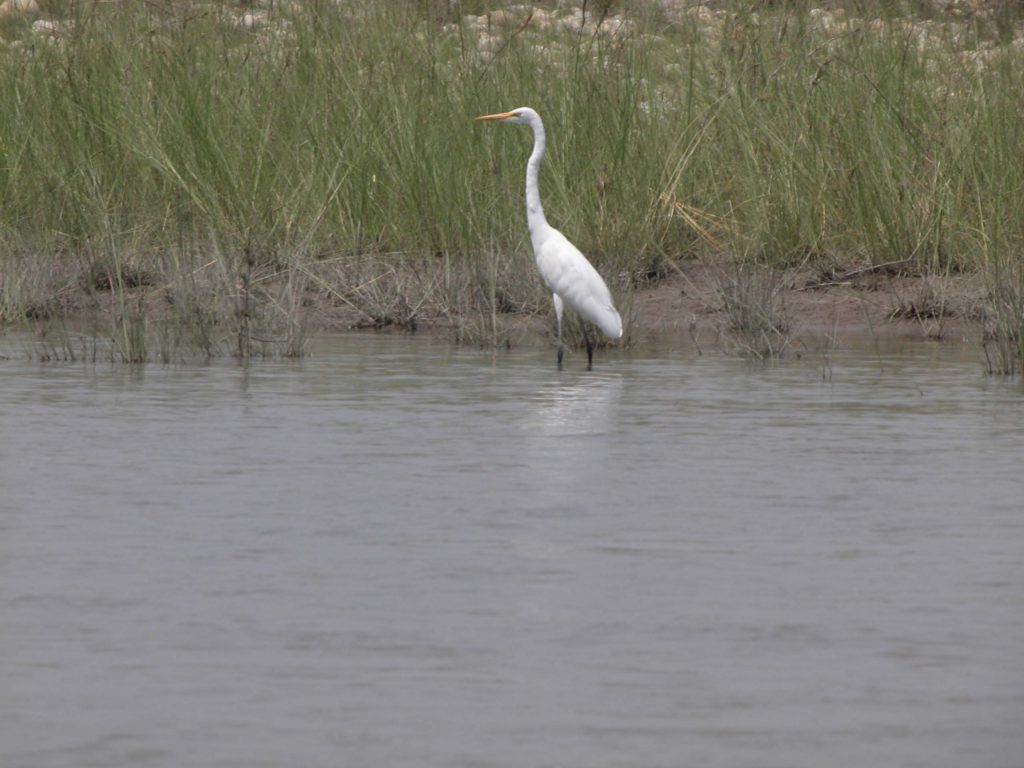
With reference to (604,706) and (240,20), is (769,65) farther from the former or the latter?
(604,706)

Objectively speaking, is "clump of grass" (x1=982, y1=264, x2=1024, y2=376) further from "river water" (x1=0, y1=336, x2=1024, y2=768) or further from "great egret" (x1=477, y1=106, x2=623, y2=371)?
"great egret" (x1=477, y1=106, x2=623, y2=371)

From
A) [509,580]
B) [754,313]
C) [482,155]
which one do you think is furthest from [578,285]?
[509,580]

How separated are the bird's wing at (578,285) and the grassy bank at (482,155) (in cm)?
48

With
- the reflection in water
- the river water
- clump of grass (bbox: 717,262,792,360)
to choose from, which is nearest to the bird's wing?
clump of grass (bbox: 717,262,792,360)

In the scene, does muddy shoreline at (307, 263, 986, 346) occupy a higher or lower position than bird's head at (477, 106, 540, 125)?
lower

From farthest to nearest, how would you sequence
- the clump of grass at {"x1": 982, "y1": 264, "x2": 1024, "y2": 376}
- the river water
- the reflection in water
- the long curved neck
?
1. the long curved neck
2. the clump of grass at {"x1": 982, "y1": 264, "x2": 1024, "y2": 376}
3. the reflection in water
4. the river water

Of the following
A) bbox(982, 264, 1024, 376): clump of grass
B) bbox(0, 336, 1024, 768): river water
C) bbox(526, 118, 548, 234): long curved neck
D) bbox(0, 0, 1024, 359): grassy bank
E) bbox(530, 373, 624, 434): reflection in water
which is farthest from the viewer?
bbox(0, 0, 1024, 359): grassy bank

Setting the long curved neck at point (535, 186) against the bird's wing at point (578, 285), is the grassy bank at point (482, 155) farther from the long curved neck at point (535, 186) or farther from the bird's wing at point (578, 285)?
the bird's wing at point (578, 285)

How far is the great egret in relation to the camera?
9.97m

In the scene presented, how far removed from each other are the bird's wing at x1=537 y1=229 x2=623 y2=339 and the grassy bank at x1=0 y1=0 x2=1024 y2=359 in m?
0.48

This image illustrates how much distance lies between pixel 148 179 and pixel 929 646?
8786mm

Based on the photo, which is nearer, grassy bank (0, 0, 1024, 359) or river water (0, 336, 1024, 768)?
river water (0, 336, 1024, 768)

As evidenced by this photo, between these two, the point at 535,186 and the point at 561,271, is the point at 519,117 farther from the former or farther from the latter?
the point at 561,271

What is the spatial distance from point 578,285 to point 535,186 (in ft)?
3.38
